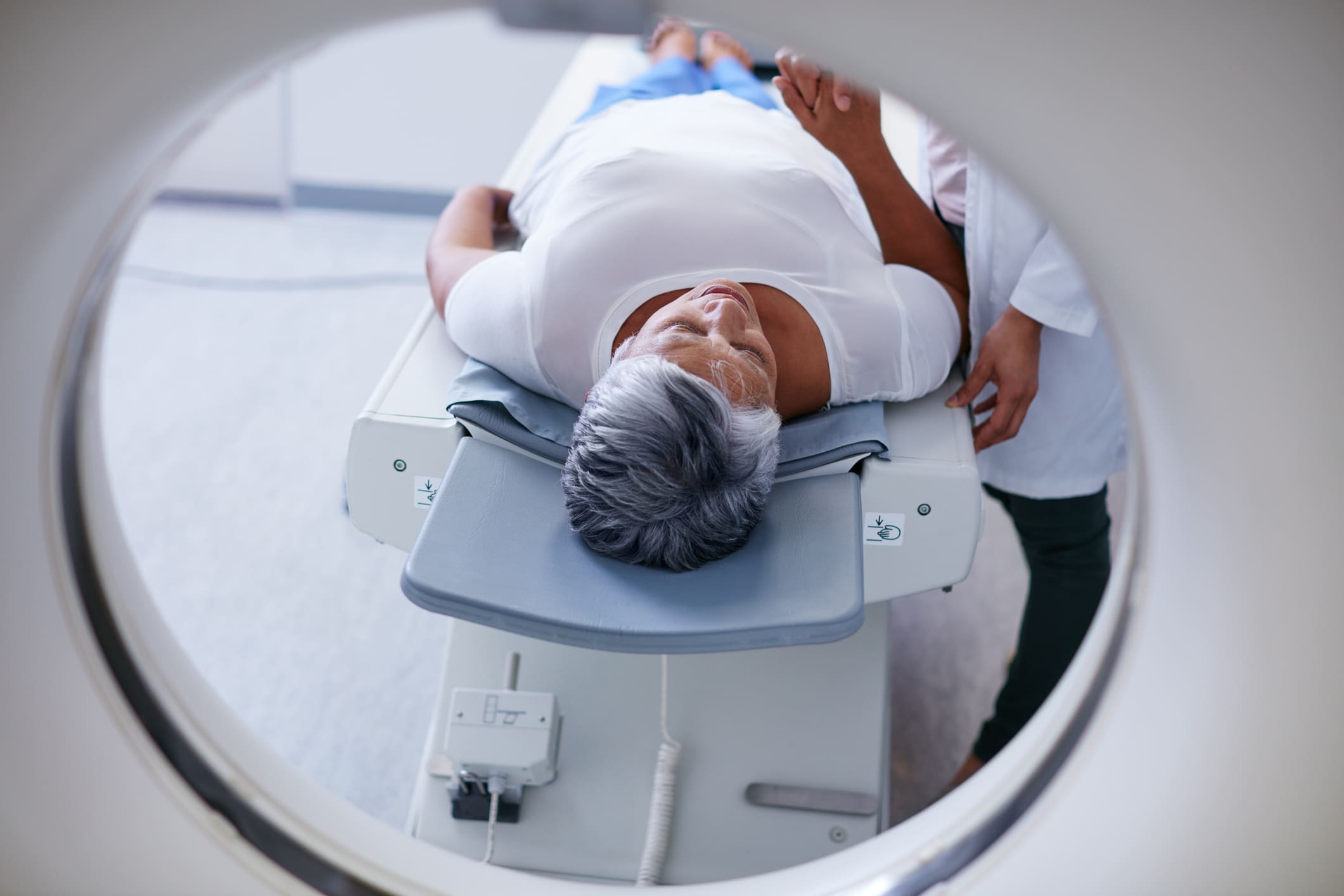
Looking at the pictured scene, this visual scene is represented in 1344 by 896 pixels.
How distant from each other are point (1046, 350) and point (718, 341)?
505 mm

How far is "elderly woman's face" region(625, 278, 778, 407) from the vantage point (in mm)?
1152

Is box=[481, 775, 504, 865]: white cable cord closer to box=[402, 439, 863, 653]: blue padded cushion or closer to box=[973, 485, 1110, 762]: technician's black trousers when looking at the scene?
box=[402, 439, 863, 653]: blue padded cushion

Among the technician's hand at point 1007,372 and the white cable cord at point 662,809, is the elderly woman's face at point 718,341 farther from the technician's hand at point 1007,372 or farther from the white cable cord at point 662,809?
the white cable cord at point 662,809

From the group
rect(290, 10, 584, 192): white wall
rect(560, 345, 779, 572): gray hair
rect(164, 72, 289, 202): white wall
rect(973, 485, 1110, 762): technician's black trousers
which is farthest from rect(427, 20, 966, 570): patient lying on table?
rect(164, 72, 289, 202): white wall

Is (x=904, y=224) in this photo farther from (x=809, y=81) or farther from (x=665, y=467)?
(x=665, y=467)

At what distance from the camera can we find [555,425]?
1.32 m

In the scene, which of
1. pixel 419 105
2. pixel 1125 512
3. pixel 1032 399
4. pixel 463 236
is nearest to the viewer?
pixel 1125 512

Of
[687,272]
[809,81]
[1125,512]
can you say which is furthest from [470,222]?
[1125,512]

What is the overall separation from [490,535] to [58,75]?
71 cm

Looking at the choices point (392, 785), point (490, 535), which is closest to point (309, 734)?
point (392, 785)

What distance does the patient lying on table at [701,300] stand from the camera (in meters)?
1.11

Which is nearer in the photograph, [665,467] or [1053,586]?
[665,467]

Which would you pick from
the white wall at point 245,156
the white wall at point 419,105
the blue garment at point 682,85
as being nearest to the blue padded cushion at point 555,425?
the blue garment at point 682,85

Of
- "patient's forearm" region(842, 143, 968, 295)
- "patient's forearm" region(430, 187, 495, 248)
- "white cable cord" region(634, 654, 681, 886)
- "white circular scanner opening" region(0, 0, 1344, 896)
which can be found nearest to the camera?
"white circular scanner opening" region(0, 0, 1344, 896)
